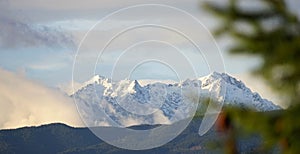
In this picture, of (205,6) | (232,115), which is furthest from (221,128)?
(205,6)

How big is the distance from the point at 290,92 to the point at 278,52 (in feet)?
1.80

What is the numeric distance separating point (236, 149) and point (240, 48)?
1216mm

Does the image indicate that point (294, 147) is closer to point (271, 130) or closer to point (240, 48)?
point (271, 130)

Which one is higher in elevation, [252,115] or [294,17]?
[294,17]

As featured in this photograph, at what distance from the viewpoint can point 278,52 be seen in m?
Answer: 8.21

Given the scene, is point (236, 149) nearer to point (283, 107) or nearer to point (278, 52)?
point (283, 107)

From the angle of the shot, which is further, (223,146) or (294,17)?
(223,146)

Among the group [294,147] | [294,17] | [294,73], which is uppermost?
[294,17]

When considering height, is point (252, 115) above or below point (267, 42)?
below

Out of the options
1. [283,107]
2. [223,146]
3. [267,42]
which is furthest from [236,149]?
[267,42]

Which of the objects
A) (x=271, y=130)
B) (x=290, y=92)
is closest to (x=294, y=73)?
(x=290, y=92)

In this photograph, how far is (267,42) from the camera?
845 cm

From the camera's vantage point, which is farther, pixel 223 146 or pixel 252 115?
pixel 223 146

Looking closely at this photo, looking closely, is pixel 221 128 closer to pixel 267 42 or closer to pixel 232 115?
pixel 232 115
